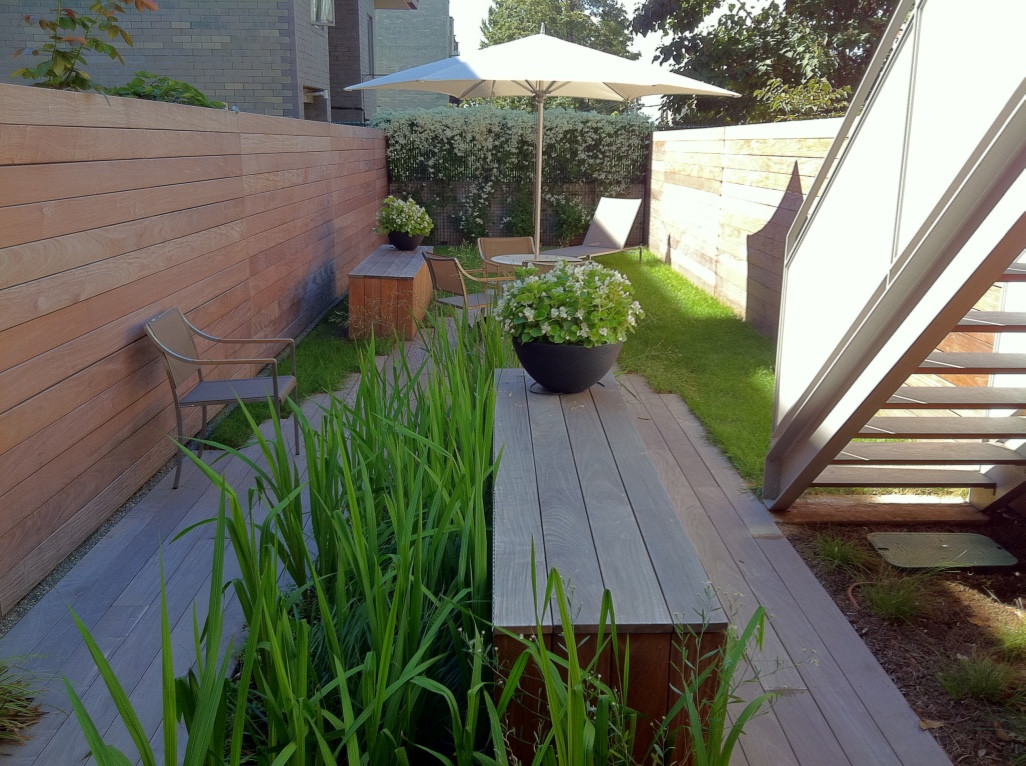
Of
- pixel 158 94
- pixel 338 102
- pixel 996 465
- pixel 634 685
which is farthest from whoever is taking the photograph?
pixel 338 102

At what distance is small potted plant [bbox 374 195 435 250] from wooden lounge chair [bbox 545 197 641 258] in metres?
1.41

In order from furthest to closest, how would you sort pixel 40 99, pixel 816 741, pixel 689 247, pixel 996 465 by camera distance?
pixel 689 247 < pixel 996 465 < pixel 40 99 < pixel 816 741

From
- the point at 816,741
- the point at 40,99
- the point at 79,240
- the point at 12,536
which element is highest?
the point at 40,99

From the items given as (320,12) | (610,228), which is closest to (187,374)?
(610,228)

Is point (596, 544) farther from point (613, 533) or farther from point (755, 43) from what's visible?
point (755, 43)

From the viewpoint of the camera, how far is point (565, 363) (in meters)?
3.46

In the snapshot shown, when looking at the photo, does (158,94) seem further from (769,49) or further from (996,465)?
(769,49)

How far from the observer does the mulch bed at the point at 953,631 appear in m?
2.52

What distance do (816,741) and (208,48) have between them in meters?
11.9

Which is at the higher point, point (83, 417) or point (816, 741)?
point (83, 417)

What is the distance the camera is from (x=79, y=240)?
140 inches

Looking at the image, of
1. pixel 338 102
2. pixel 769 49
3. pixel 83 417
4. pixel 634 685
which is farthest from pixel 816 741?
pixel 769 49

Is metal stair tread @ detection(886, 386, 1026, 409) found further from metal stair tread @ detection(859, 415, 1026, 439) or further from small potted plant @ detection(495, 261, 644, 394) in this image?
small potted plant @ detection(495, 261, 644, 394)

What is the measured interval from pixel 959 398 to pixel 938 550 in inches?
25.3
